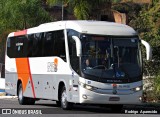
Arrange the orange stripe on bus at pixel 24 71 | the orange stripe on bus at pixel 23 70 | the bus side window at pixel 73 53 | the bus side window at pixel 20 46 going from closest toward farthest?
the bus side window at pixel 73 53 < the orange stripe on bus at pixel 24 71 < the orange stripe on bus at pixel 23 70 < the bus side window at pixel 20 46

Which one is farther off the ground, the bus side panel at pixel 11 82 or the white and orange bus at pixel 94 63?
the white and orange bus at pixel 94 63

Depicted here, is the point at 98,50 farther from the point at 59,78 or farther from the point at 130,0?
the point at 130,0

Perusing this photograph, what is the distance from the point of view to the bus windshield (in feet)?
62.8

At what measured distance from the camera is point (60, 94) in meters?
21.0

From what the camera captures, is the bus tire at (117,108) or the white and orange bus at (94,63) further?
the bus tire at (117,108)

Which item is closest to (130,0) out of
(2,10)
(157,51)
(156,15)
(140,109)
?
(2,10)

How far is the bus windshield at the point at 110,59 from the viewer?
19.2 metres

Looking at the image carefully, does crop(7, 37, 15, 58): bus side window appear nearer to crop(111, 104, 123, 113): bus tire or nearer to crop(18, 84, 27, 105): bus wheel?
crop(18, 84, 27, 105): bus wheel

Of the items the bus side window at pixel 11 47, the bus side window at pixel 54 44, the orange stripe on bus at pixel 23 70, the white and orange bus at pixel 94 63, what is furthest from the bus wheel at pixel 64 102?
the bus side window at pixel 11 47

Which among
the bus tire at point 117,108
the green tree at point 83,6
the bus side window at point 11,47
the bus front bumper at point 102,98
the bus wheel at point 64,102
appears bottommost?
the bus tire at point 117,108

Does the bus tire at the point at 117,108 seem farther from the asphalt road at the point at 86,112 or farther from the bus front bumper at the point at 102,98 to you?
the bus front bumper at the point at 102,98

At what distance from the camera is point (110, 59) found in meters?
19.4

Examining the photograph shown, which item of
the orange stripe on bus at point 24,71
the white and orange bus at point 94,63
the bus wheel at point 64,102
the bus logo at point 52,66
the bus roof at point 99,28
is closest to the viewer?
the white and orange bus at point 94,63

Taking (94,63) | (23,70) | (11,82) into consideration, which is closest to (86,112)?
(94,63)
